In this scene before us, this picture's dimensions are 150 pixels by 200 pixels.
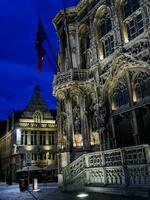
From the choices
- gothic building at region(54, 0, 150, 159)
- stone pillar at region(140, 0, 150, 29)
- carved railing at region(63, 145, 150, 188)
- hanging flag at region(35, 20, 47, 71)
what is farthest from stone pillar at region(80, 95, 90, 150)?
stone pillar at region(140, 0, 150, 29)

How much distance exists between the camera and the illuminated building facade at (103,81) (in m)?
15.8

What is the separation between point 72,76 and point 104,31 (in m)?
4.41

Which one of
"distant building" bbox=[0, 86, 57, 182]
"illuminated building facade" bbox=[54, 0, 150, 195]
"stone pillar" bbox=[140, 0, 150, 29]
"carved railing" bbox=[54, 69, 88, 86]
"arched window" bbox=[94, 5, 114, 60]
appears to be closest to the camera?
"stone pillar" bbox=[140, 0, 150, 29]

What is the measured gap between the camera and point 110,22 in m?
19.7

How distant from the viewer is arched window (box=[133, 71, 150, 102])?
15649 mm

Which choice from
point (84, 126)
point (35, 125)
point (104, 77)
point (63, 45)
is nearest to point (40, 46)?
point (63, 45)

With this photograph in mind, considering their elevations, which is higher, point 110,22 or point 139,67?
point 110,22

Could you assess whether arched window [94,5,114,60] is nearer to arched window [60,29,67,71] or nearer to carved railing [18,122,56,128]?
arched window [60,29,67,71]

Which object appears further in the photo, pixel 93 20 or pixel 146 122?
pixel 93 20

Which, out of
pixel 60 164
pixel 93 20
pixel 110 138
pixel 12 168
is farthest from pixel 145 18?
pixel 12 168

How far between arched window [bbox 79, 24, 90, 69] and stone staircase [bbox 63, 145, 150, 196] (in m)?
9.69

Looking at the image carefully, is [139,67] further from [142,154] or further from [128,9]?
[142,154]

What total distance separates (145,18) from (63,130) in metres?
10.8

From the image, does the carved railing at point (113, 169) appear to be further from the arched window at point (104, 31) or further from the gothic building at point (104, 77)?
the arched window at point (104, 31)
